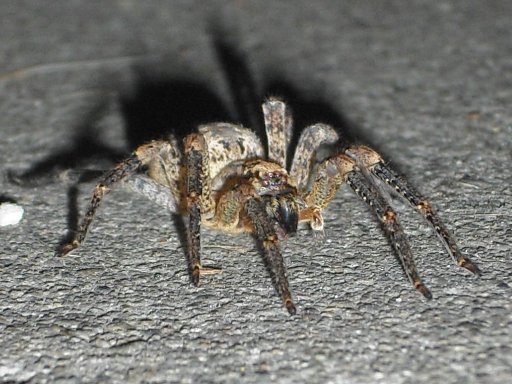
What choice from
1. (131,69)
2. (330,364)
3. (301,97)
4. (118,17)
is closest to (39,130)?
(131,69)

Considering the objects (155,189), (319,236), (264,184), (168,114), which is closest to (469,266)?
(319,236)

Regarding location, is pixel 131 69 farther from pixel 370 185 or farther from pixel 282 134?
pixel 370 185

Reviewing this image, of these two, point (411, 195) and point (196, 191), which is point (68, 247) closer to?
point (196, 191)

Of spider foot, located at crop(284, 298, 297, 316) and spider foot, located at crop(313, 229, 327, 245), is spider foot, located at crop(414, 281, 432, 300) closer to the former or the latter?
spider foot, located at crop(284, 298, 297, 316)

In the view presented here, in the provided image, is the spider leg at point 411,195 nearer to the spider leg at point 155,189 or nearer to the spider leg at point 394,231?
the spider leg at point 394,231

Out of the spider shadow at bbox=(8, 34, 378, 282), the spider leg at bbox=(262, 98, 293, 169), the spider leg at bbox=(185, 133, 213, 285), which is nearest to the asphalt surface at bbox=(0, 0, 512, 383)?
the spider shadow at bbox=(8, 34, 378, 282)

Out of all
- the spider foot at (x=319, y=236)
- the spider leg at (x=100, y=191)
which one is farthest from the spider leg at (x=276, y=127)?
the spider leg at (x=100, y=191)
